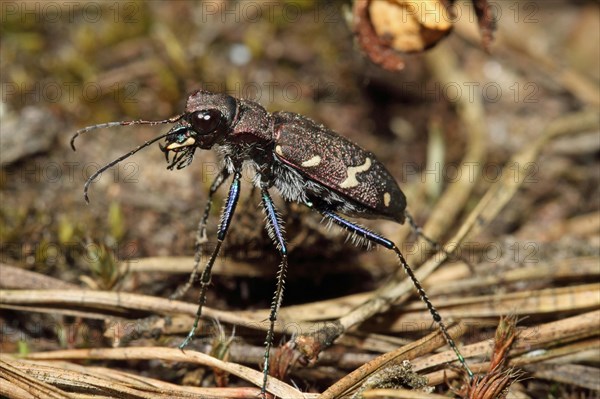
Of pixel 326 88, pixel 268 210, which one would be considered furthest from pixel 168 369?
pixel 326 88

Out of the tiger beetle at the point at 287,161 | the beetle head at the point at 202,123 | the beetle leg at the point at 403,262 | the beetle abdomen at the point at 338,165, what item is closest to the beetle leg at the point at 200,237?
the tiger beetle at the point at 287,161

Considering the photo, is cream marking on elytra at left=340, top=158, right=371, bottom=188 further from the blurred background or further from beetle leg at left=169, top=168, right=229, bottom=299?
beetle leg at left=169, top=168, right=229, bottom=299

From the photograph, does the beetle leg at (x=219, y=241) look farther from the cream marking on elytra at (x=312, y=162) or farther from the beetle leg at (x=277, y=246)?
the cream marking on elytra at (x=312, y=162)

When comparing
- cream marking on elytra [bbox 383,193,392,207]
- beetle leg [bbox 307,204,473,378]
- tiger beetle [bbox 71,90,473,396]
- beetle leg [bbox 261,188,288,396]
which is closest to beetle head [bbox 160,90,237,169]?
tiger beetle [bbox 71,90,473,396]

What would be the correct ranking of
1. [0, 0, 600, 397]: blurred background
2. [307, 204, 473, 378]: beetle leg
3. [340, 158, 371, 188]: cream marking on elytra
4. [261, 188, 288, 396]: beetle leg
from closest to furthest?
[307, 204, 473, 378]: beetle leg, [261, 188, 288, 396]: beetle leg, [340, 158, 371, 188]: cream marking on elytra, [0, 0, 600, 397]: blurred background

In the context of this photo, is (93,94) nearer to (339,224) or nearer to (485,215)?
(339,224)

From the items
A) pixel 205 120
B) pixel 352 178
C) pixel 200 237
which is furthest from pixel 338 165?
pixel 200 237

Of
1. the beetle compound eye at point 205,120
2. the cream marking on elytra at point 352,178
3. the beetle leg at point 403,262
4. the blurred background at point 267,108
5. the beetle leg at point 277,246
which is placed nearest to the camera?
the beetle leg at point 403,262

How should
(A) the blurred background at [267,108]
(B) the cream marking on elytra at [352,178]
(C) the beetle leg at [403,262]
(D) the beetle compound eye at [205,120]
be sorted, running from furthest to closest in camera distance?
(A) the blurred background at [267,108]
(B) the cream marking on elytra at [352,178]
(D) the beetle compound eye at [205,120]
(C) the beetle leg at [403,262]

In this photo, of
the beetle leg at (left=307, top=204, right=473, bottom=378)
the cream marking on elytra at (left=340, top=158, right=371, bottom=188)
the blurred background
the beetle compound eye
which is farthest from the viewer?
the blurred background
